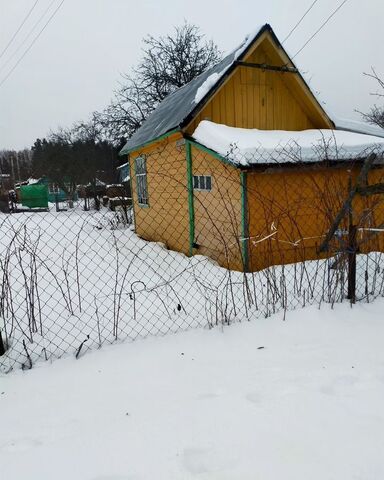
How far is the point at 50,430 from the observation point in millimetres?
1892

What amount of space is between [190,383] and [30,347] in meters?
1.43

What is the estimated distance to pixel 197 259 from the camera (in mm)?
6816

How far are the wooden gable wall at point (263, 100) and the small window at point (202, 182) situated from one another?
0.99 metres

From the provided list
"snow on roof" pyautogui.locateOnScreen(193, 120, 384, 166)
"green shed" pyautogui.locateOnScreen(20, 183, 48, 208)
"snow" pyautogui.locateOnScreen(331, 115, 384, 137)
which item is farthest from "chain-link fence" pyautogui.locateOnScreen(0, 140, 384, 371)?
"green shed" pyautogui.locateOnScreen(20, 183, 48, 208)

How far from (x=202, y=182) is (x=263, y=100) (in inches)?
107

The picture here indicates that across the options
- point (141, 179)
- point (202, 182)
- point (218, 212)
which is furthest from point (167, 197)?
point (218, 212)

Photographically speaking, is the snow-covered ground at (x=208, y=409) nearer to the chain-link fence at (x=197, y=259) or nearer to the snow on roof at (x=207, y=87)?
the chain-link fence at (x=197, y=259)

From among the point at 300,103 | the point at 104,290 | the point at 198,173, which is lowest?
the point at 104,290

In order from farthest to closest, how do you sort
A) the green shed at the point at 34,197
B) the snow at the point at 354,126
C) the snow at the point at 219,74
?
the green shed at the point at 34,197, the snow at the point at 354,126, the snow at the point at 219,74

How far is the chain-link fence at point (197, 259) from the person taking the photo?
3.20 metres

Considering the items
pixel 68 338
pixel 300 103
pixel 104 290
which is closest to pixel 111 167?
pixel 300 103

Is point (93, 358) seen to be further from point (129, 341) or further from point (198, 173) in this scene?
point (198, 173)

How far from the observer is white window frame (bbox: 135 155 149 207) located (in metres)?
10.5

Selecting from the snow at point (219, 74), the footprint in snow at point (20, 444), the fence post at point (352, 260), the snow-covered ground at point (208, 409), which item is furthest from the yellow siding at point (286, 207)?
the footprint in snow at point (20, 444)
